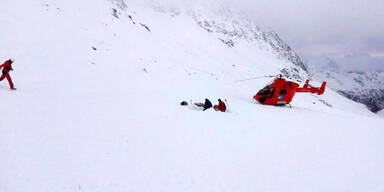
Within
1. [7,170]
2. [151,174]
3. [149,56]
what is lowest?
[149,56]

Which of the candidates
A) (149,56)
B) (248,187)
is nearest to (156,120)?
(248,187)

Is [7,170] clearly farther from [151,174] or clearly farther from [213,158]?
[213,158]

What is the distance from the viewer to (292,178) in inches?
249

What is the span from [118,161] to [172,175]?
5.36 ft

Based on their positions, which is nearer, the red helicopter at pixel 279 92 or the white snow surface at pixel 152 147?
the white snow surface at pixel 152 147

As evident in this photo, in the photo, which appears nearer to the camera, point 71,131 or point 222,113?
point 71,131

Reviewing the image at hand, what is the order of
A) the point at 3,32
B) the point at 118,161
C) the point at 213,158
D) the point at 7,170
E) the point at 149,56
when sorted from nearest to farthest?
the point at 7,170 < the point at 118,161 < the point at 213,158 < the point at 3,32 < the point at 149,56

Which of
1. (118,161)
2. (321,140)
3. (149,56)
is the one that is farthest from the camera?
(149,56)

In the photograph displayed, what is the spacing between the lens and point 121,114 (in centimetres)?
1076

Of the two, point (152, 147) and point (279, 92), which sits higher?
point (152, 147)

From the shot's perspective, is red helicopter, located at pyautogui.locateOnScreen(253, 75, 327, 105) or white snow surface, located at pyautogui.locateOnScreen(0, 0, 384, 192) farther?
red helicopter, located at pyautogui.locateOnScreen(253, 75, 327, 105)

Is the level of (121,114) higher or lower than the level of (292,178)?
lower

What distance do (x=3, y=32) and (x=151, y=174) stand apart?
24.4 m

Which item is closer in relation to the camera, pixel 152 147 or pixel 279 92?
pixel 152 147
